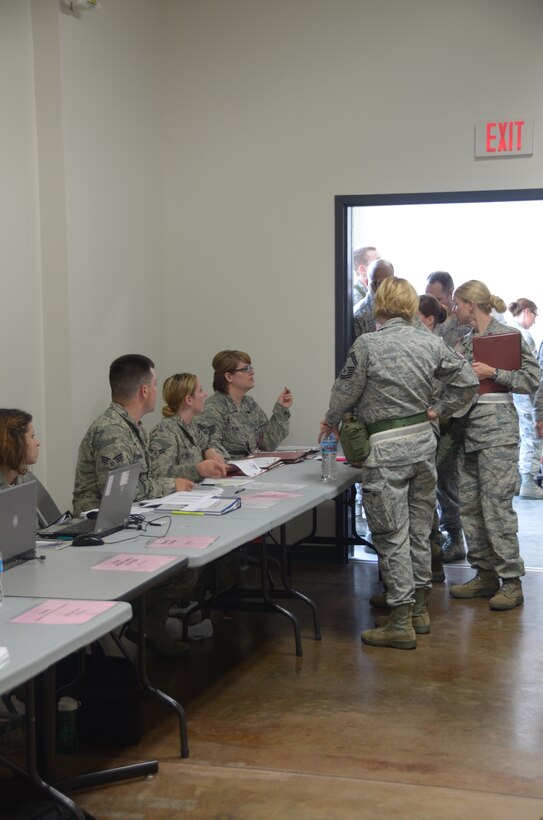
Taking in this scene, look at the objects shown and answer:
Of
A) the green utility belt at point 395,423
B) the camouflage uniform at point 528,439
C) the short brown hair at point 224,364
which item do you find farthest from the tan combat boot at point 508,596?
the camouflage uniform at point 528,439

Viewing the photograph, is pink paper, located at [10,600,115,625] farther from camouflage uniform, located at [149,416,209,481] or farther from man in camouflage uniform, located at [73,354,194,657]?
camouflage uniform, located at [149,416,209,481]

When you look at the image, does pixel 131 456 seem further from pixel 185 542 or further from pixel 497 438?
pixel 497 438

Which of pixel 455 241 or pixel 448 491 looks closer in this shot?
pixel 448 491

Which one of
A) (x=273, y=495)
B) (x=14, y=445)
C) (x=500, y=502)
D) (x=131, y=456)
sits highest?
(x=14, y=445)

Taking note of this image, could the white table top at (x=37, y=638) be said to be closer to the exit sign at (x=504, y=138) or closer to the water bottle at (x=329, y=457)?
the water bottle at (x=329, y=457)

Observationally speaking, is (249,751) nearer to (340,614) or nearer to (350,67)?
(340,614)

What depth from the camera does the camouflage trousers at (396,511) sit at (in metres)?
4.43

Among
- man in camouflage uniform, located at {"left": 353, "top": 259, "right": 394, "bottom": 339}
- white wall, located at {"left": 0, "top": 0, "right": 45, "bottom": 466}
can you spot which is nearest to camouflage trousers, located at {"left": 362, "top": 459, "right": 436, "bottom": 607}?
white wall, located at {"left": 0, "top": 0, "right": 45, "bottom": 466}

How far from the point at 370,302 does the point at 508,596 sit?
2248 millimetres

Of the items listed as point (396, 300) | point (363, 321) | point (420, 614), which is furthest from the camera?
point (363, 321)

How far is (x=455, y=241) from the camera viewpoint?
6977mm

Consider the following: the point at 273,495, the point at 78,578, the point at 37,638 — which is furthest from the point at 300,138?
the point at 37,638

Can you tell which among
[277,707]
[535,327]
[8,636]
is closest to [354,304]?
[535,327]

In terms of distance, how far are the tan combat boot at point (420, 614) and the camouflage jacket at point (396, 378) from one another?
692mm
